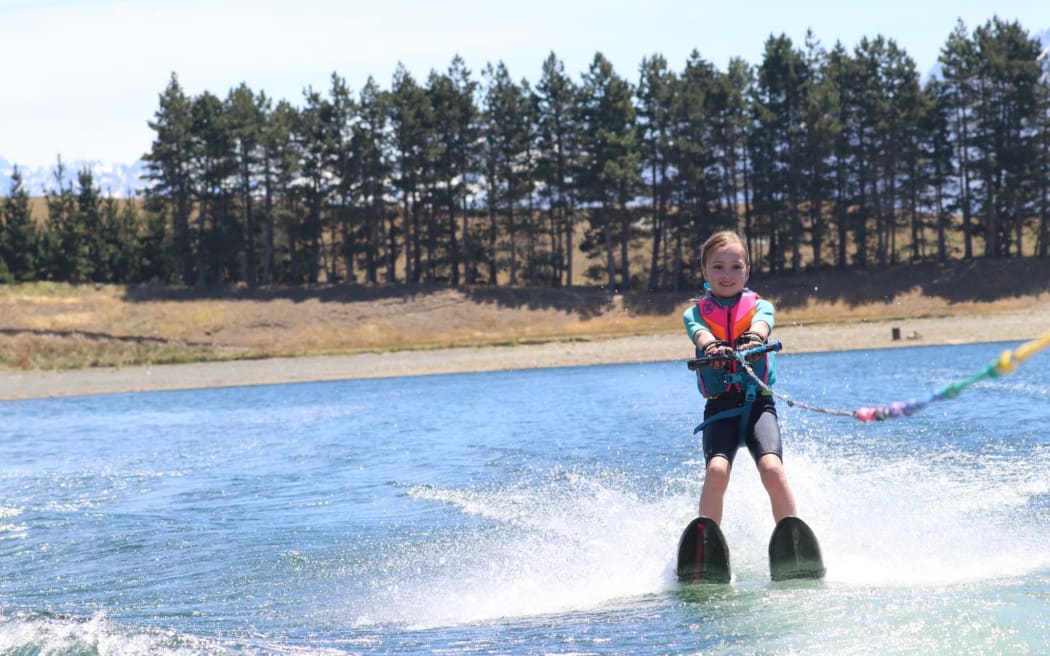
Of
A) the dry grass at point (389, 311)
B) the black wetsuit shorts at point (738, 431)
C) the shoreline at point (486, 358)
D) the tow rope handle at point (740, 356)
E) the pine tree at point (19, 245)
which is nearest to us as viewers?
the tow rope handle at point (740, 356)

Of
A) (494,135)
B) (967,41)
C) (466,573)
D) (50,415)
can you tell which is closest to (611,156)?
(494,135)

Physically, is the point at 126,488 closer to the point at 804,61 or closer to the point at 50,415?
the point at 50,415

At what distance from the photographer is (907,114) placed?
172ft

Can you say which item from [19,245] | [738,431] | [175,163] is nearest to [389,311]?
[175,163]

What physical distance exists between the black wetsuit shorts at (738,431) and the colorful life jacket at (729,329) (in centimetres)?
9

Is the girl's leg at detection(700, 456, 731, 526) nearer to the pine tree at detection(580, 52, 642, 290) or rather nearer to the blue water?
the blue water

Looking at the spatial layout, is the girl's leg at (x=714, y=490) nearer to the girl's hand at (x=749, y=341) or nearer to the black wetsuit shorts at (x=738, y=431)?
the black wetsuit shorts at (x=738, y=431)

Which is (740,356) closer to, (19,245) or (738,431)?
(738,431)

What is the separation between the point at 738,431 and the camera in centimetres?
715

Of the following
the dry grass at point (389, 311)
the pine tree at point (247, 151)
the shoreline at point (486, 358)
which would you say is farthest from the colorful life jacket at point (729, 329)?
the pine tree at point (247, 151)

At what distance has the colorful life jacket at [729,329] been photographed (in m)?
7.10

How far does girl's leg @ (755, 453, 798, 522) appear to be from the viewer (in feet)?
22.1

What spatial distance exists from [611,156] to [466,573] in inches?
1792

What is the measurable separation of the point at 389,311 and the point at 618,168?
462 inches
